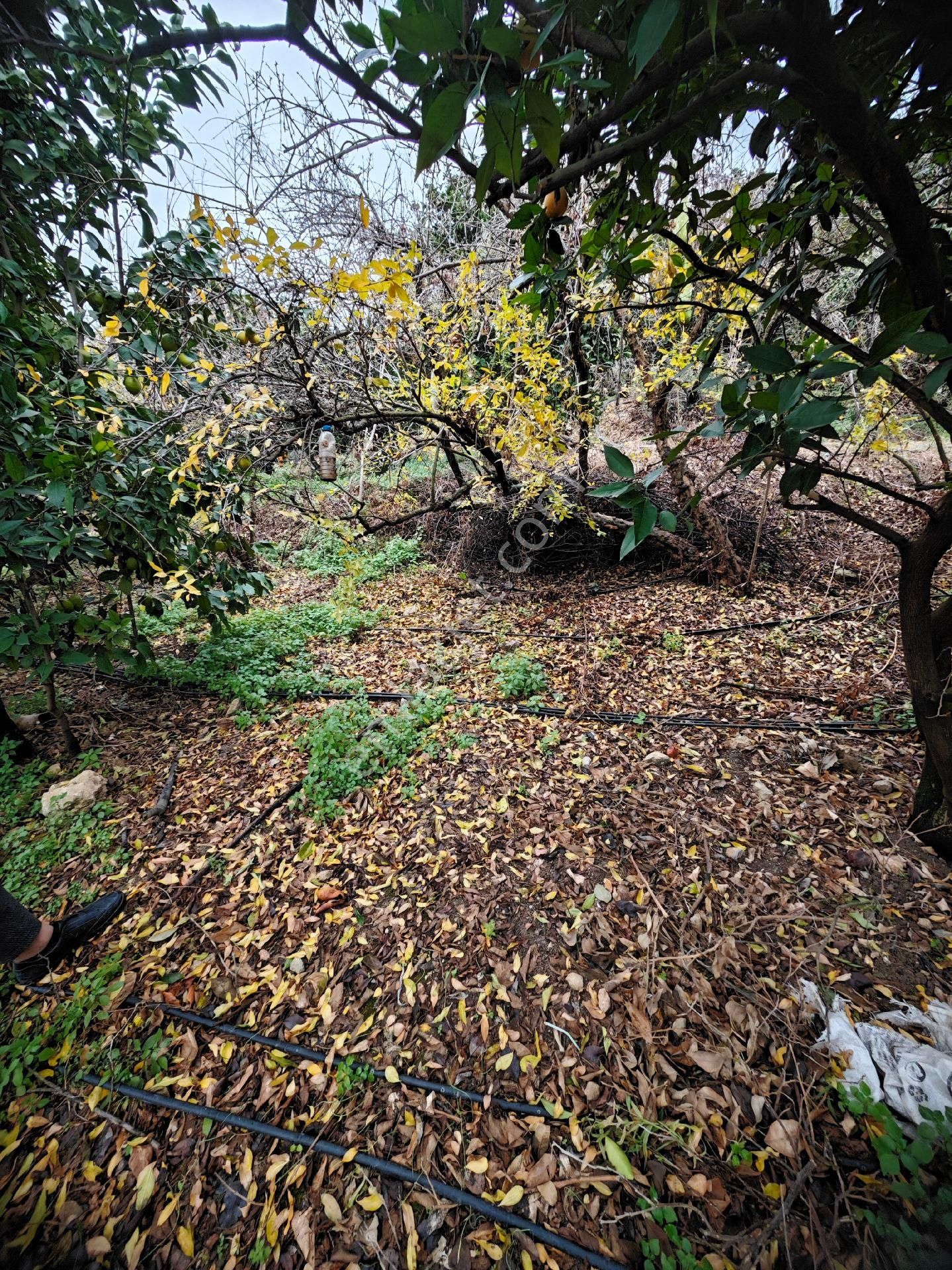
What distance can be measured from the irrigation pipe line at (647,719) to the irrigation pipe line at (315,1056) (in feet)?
6.48

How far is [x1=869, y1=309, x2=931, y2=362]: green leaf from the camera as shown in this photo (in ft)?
2.55

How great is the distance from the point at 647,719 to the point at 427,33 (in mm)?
3036

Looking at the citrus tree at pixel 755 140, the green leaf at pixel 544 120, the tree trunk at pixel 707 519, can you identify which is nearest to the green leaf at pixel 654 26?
the citrus tree at pixel 755 140

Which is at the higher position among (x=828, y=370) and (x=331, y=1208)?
(x=828, y=370)

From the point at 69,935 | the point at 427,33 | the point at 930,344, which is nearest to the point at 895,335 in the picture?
the point at 930,344

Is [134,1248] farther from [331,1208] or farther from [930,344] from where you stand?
[930,344]

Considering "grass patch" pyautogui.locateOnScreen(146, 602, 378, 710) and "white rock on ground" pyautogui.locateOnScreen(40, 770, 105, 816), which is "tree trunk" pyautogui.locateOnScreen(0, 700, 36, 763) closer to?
"white rock on ground" pyautogui.locateOnScreen(40, 770, 105, 816)

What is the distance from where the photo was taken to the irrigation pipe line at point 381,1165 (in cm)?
126

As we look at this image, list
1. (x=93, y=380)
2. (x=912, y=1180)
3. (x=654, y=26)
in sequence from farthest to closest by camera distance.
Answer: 1. (x=93, y=380)
2. (x=912, y=1180)
3. (x=654, y=26)

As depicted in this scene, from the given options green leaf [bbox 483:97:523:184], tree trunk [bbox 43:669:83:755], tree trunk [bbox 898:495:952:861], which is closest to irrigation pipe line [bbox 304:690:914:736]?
tree trunk [bbox 898:495:952:861]

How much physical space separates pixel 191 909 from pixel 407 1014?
4.03ft

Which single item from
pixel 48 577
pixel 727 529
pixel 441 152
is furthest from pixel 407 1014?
pixel 727 529

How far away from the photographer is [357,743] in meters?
3.11

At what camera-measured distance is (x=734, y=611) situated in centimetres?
423
